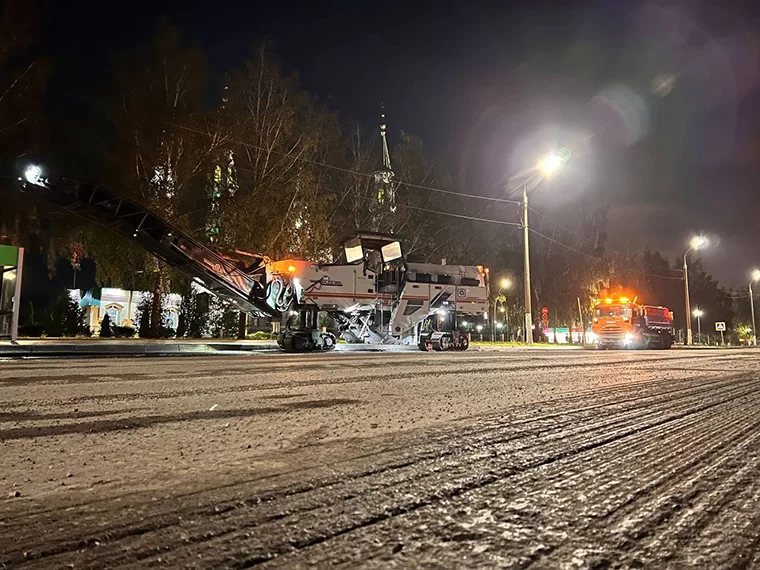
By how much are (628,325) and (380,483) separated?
1184 inches

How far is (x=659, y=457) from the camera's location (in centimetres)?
204

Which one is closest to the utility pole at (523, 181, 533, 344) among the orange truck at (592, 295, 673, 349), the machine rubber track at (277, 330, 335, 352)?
the orange truck at (592, 295, 673, 349)

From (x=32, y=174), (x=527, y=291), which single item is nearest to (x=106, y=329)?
(x=32, y=174)

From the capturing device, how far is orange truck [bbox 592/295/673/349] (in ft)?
94.2

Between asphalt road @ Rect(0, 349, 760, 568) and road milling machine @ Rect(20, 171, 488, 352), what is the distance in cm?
1344

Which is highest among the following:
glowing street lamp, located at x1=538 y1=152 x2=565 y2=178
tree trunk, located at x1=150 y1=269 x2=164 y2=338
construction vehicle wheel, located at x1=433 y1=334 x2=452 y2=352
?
glowing street lamp, located at x1=538 y1=152 x2=565 y2=178

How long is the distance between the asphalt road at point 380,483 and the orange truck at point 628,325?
2727 cm

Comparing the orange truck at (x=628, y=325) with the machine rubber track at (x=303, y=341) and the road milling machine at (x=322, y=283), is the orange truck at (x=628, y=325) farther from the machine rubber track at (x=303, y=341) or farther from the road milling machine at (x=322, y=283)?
the machine rubber track at (x=303, y=341)

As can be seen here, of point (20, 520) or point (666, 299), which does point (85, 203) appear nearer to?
point (20, 520)

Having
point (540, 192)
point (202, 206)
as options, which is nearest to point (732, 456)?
point (202, 206)

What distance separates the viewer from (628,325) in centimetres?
2855

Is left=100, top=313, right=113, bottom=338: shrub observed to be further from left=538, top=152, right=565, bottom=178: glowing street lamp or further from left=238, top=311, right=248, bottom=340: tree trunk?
left=538, top=152, right=565, bottom=178: glowing street lamp

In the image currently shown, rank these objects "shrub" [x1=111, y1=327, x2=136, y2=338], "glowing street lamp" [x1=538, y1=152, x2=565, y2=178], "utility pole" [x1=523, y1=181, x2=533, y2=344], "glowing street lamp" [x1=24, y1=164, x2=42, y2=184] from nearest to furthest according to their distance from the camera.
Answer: "glowing street lamp" [x1=24, y1=164, x2=42, y2=184]
"utility pole" [x1=523, y1=181, x2=533, y2=344]
"glowing street lamp" [x1=538, y1=152, x2=565, y2=178]
"shrub" [x1=111, y1=327, x2=136, y2=338]

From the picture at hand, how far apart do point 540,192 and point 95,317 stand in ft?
122
